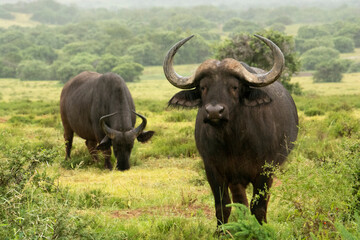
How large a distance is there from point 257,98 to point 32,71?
68.6m

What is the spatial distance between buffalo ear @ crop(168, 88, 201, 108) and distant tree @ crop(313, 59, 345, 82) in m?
49.7

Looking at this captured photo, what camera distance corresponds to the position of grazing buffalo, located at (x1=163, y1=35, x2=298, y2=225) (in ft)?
12.8

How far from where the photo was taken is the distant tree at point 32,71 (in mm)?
68125

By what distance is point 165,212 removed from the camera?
5125mm

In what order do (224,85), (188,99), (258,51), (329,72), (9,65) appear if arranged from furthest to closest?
(9,65), (329,72), (258,51), (188,99), (224,85)

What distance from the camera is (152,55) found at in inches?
3314

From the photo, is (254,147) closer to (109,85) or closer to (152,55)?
(109,85)

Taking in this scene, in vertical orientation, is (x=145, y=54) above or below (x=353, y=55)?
below

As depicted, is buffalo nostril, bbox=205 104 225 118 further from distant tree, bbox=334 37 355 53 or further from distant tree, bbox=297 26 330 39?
distant tree, bbox=297 26 330 39

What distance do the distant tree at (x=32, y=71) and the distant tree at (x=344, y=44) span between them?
192ft

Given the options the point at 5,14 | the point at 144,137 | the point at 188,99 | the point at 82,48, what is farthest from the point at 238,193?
the point at 5,14

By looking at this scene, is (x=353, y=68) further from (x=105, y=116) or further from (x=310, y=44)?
(x=105, y=116)

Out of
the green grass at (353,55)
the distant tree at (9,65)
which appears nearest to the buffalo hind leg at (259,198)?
the distant tree at (9,65)

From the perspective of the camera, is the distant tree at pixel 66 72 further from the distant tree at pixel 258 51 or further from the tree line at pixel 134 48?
the distant tree at pixel 258 51
